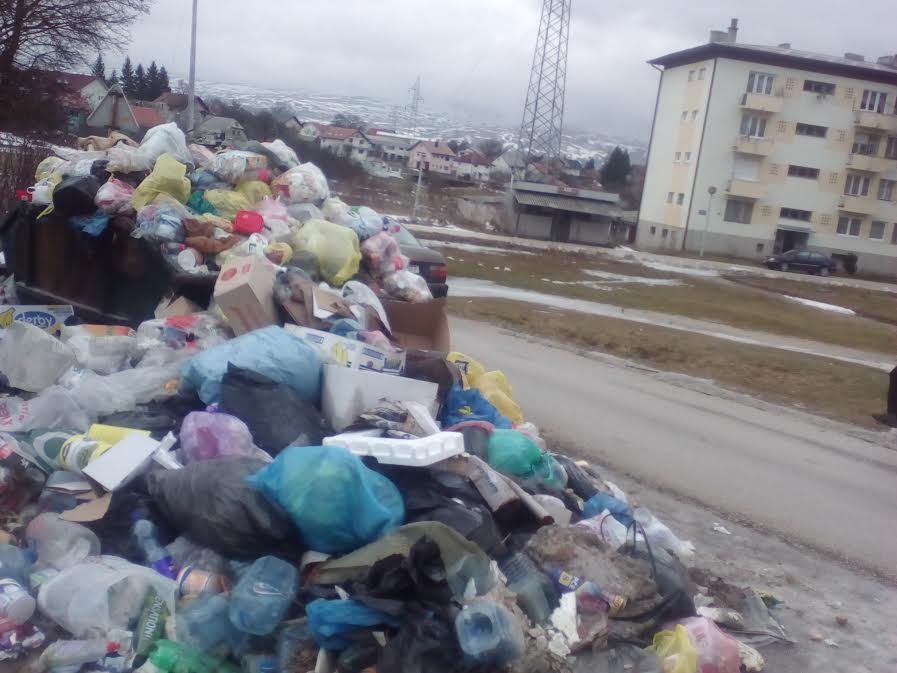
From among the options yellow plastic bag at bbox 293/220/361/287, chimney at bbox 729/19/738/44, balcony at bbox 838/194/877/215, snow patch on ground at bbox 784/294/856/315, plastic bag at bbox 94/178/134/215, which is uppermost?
chimney at bbox 729/19/738/44

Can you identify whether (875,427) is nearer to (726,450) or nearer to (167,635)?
(726,450)

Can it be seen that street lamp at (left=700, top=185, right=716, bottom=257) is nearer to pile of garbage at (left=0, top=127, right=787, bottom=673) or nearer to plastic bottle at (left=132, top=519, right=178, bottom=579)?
pile of garbage at (left=0, top=127, right=787, bottom=673)

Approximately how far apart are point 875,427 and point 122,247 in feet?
25.9

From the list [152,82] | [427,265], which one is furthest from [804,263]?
[427,265]

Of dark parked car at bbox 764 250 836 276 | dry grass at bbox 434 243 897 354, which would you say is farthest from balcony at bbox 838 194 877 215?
dry grass at bbox 434 243 897 354

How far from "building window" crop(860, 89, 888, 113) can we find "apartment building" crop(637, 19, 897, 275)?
6 cm

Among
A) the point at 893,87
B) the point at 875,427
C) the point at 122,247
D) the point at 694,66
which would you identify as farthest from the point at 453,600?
the point at 893,87

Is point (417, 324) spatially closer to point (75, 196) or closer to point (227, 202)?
point (227, 202)

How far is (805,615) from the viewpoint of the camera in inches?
180

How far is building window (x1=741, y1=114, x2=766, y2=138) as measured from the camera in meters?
49.6

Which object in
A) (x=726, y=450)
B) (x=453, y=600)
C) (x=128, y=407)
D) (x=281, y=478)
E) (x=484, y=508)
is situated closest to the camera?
(x=453, y=600)

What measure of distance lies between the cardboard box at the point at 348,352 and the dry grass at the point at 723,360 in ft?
21.1

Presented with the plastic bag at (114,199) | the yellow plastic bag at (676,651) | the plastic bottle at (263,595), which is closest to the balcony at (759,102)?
the plastic bag at (114,199)

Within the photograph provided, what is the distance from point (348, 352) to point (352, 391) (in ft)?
1.88
